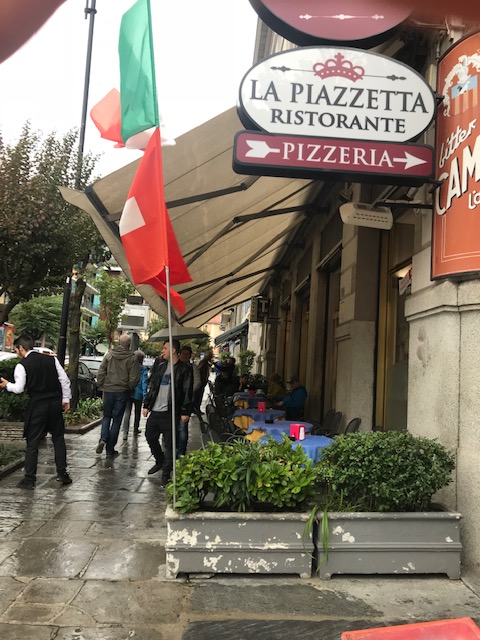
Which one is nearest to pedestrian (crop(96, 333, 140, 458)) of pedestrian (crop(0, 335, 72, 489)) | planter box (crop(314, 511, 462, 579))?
pedestrian (crop(0, 335, 72, 489))

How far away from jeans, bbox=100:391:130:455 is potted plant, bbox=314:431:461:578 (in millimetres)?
5192

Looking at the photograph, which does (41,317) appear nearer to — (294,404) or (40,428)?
(294,404)

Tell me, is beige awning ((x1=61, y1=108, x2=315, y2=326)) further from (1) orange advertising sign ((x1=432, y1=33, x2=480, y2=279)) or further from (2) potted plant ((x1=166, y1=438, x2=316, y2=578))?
(2) potted plant ((x1=166, y1=438, x2=316, y2=578))

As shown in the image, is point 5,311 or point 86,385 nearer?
point 5,311

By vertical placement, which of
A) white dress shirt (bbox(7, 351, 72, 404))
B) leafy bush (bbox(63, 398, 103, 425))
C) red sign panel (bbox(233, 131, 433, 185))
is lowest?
leafy bush (bbox(63, 398, 103, 425))

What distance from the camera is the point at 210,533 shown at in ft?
13.4

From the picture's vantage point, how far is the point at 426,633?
2230 mm

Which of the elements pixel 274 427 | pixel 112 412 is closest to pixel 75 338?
pixel 112 412

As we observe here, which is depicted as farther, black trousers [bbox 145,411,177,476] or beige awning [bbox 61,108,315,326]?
black trousers [bbox 145,411,177,476]

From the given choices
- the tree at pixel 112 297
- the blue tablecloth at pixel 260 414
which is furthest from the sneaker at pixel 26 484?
the tree at pixel 112 297

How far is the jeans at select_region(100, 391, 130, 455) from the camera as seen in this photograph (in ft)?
28.9

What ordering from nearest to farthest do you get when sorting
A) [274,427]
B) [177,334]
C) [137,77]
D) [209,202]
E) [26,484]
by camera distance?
[137,77] → [26,484] → [274,427] → [209,202] → [177,334]

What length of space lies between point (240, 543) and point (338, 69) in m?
3.89

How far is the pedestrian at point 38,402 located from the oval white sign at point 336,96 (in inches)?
156
